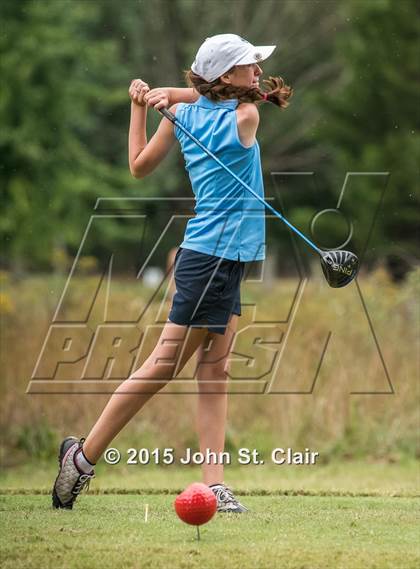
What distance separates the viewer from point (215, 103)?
527 centimetres

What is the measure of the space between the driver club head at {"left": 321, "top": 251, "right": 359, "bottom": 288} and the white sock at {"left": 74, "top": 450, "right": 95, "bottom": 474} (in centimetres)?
132

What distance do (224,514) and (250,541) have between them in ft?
2.20

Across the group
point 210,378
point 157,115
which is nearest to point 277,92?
point 210,378

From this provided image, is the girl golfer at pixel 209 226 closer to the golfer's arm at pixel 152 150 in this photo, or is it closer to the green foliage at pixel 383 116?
the golfer's arm at pixel 152 150

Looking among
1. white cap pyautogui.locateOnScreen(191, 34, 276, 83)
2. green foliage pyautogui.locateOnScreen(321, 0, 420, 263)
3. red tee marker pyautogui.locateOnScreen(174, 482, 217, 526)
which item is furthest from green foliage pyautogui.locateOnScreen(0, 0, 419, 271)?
red tee marker pyautogui.locateOnScreen(174, 482, 217, 526)

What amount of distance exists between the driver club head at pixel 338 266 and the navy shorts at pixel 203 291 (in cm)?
39

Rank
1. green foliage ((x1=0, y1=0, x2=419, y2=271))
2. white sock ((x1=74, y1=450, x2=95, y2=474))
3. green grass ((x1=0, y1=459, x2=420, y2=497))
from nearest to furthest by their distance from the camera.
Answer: white sock ((x1=74, y1=450, x2=95, y2=474))
green grass ((x1=0, y1=459, x2=420, y2=497))
green foliage ((x1=0, y1=0, x2=419, y2=271))

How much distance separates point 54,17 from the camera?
18.7 metres

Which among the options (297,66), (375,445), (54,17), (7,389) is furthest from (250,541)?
(297,66)

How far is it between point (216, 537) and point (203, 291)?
1077 mm

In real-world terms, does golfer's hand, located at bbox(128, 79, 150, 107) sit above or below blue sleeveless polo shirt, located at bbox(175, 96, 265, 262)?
above

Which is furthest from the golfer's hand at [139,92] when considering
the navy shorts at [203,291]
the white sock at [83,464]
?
the white sock at [83,464]

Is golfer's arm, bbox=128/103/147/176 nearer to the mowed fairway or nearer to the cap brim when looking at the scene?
the cap brim

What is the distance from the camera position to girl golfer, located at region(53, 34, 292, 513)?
520 cm
